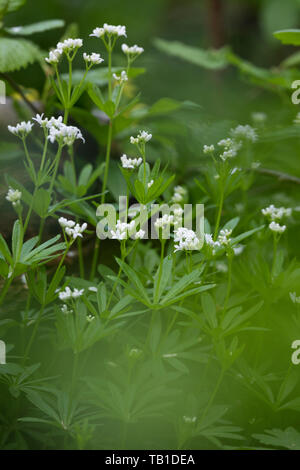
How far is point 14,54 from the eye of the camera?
1.00 meters

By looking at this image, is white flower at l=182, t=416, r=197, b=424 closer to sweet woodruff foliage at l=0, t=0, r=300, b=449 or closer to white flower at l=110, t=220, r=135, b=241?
sweet woodruff foliage at l=0, t=0, r=300, b=449

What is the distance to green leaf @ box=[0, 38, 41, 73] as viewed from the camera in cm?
98

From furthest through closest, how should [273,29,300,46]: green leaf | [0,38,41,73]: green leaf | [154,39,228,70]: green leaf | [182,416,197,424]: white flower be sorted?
[154,39,228,70]: green leaf < [0,38,41,73]: green leaf < [273,29,300,46]: green leaf < [182,416,197,424]: white flower

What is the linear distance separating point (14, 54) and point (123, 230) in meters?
0.51

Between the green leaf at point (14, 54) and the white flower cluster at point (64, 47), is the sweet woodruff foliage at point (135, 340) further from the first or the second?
the green leaf at point (14, 54)

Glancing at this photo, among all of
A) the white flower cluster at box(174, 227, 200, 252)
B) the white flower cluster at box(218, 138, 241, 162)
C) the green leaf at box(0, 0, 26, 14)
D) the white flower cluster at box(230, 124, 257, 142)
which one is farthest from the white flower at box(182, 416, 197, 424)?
the green leaf at box(0, 0, 26, 14)

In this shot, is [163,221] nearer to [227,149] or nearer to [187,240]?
[187,240]

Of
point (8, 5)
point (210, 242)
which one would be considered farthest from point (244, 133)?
point (8, 5)

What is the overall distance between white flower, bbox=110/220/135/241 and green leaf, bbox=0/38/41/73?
461mm

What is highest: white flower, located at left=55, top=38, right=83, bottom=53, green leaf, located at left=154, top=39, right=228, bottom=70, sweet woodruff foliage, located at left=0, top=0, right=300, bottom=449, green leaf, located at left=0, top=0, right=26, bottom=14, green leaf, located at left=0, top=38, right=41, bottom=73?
green leaf, located at left=154, top=39, right=228, bottom=70

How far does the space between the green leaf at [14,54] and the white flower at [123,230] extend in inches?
Answer: 18.2

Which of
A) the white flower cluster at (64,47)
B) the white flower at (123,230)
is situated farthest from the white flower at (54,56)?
the white flower at (123,230)

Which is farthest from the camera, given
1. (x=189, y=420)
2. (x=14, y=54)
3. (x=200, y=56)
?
(x=200, y=56)
